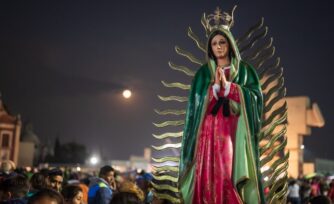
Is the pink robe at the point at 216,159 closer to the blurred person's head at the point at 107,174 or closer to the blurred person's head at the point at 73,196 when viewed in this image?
the blurred person's head at the point at 73,196

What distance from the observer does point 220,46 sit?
674 centimetres

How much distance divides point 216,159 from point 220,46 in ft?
5.81

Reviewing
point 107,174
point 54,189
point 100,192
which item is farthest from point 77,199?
point 107,174

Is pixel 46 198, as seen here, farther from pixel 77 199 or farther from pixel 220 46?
pixel 220 46

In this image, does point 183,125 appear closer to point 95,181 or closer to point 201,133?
point 201,133

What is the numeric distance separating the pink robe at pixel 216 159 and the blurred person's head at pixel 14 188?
2.47 m

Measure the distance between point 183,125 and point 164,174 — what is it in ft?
2.90

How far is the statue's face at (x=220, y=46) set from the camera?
6738 mm

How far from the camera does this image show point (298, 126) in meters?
27.7

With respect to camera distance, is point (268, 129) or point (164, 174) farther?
point (164, 174)

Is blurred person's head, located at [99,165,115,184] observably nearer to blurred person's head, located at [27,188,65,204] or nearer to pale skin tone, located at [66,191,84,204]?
pale skin tone, located at [66,191,84,204]

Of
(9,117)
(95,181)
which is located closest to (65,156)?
(9,117)

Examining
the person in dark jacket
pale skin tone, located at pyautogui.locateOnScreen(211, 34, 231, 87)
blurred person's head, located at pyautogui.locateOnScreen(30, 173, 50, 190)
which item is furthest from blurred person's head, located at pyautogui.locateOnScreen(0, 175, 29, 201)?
pale skin tone, located at pyautogui.locateOnScreen(211, 34, 231, 87)

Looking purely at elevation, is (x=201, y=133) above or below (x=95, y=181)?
above
